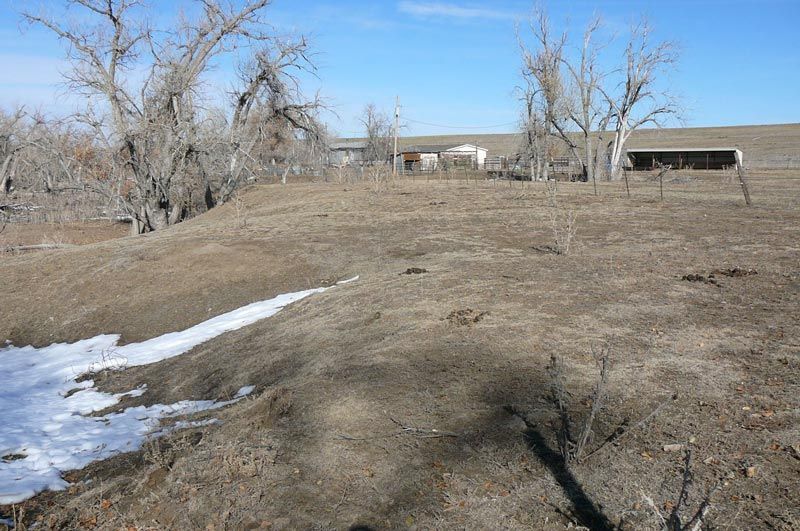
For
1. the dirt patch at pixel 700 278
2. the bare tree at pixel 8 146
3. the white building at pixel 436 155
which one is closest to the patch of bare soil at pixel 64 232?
the bare tree at pixel 8 146

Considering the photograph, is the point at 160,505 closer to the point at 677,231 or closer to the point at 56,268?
the point at 677,231

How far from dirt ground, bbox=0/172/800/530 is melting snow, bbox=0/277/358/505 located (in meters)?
0.33

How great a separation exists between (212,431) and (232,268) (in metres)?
8.26

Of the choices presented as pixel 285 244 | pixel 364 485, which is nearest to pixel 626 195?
pixel 285 244

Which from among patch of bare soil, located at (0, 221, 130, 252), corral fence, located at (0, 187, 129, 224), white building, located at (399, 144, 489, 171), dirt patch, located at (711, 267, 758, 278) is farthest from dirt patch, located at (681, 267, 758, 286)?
white building, located at (399, 144, 489, 171)

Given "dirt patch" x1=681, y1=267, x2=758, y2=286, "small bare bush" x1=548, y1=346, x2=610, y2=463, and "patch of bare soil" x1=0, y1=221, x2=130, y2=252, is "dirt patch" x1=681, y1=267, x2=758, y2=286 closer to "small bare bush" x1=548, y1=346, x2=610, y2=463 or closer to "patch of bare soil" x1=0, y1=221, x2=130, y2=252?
"small bare bush" x1=548, y1=346, x2=610, y2=463

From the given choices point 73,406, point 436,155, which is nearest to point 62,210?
point 73,406

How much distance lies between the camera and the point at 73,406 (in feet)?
25.7

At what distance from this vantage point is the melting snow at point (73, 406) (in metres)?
5.64

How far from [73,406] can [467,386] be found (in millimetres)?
5337

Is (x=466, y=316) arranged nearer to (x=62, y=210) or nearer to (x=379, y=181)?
(x=379, y=181)

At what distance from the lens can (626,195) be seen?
21.8 m

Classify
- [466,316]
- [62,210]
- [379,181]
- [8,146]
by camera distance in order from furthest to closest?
1. [8,146]
2. [62,210]
3. [379,181]
4. [466,316]

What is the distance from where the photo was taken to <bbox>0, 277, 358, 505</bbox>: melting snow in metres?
5.64
